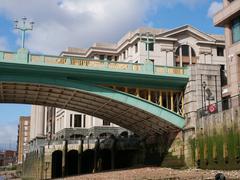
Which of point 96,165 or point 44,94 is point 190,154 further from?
point 96,165

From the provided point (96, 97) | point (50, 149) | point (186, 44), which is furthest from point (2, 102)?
point (186, 44)

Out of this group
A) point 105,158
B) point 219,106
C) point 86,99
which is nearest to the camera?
point 219,106

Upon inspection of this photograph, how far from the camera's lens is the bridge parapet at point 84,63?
3133cm

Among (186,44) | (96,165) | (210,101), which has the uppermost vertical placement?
(186,44)

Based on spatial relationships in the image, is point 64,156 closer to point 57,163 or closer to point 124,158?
point 57,163

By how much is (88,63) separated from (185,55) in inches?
1507

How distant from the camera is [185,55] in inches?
2721

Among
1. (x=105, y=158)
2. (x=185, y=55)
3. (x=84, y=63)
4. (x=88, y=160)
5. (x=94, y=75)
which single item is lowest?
(x=88, y=160)

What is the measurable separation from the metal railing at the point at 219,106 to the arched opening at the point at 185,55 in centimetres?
3357

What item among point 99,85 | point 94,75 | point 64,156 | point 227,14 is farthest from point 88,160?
point 227,14

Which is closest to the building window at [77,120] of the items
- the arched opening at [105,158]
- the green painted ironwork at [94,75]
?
the arched opening at [105,158]

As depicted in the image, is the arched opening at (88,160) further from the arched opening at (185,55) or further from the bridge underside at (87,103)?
the arched opening at (185,55)

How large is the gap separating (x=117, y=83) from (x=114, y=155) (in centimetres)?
2329

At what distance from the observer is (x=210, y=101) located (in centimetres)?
3584
